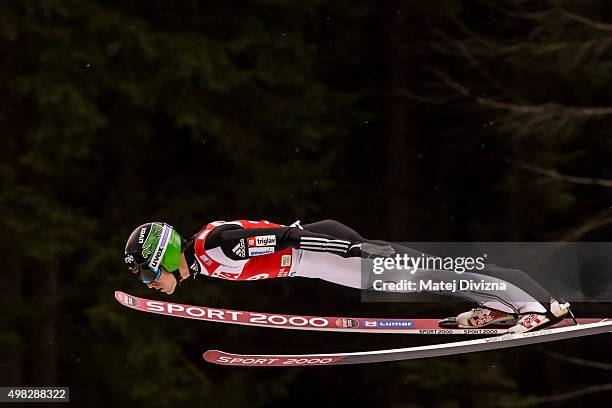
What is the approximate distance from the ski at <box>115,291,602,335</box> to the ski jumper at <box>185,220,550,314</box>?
65 cm

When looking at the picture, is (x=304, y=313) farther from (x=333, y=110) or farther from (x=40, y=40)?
(x=40, y=40)

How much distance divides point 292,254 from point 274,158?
5.21 meters

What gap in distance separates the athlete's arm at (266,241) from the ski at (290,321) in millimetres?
930

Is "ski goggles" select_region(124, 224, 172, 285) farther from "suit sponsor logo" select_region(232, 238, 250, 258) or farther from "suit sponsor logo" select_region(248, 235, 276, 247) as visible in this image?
"suit sponsor logo" select_region(248, 235, 276, 247)

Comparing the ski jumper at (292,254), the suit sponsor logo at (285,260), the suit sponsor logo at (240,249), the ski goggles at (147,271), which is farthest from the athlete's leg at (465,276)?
the ski goggles at (147,271)

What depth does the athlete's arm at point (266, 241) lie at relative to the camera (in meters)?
6.84

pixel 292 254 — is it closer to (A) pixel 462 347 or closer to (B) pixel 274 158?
(A) pixel 462 347

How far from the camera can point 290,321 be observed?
313 inches

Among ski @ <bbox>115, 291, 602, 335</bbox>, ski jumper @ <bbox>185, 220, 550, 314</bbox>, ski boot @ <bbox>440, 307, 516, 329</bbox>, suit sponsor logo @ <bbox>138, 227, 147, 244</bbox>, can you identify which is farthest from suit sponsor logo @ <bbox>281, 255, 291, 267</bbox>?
ski boot @ <bbox>440, 307, 516, 329</bbox>

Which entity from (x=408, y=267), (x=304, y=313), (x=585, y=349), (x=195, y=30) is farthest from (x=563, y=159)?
(x=408, y=267)

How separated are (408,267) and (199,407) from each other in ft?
17.2

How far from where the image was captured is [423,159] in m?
12.9

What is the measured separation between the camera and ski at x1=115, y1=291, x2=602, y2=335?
25.6 ft

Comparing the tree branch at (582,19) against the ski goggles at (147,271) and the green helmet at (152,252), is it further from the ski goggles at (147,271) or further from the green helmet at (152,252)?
the ski goggles at (147,271)
